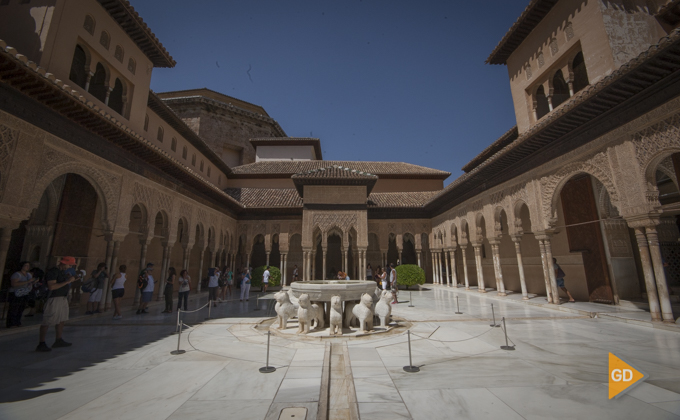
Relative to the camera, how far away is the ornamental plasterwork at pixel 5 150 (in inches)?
244

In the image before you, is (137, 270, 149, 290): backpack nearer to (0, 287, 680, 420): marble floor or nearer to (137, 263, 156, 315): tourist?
(137, 263, 156, 315): tourist

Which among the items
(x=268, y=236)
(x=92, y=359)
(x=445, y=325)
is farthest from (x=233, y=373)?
(x=268, y=236)

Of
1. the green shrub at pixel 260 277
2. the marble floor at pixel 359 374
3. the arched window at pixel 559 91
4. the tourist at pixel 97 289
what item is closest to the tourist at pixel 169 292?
the tourist at pixel 97 289

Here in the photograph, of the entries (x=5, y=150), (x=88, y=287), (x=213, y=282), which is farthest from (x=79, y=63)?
(x=213, y=282)

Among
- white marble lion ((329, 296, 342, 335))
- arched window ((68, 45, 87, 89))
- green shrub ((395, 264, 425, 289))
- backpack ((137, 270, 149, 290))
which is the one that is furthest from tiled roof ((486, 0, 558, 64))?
backpack ((137, 270, 149, 290))

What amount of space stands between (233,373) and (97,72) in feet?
38.8

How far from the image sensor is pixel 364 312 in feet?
20.2

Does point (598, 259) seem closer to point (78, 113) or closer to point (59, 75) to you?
point (78, 113)

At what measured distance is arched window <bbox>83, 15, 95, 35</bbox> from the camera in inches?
364

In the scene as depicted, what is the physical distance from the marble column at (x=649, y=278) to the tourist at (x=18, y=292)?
13703 millimetres

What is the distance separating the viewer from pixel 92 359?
15.2 feet

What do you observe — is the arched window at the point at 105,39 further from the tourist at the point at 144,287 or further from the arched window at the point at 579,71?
the arched window at the point at 579,71

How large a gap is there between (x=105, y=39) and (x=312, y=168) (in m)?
15.9

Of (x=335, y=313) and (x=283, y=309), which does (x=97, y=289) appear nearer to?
(x=283, y=309)
